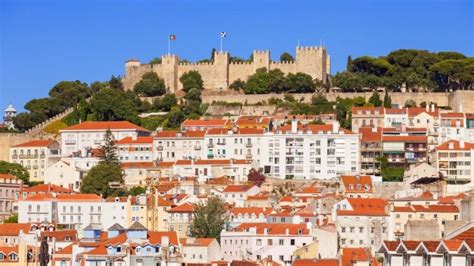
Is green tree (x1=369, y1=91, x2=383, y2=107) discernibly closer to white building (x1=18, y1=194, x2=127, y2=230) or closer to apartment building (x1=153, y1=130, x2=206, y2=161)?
apartment building (x1=153, y1=130, x2=206, y2=161)

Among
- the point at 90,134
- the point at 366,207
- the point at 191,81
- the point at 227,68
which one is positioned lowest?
the point at 366,207

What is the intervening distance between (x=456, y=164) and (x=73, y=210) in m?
17.3

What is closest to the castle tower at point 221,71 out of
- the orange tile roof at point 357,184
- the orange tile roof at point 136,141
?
the orange tile roof at point 136,141

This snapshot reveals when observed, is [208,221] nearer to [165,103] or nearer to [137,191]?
[137,191]

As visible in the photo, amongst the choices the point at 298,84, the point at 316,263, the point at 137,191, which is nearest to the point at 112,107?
the point at 298,84

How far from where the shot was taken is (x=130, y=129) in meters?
65.6

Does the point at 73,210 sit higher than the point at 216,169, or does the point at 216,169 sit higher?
the point at 216,169

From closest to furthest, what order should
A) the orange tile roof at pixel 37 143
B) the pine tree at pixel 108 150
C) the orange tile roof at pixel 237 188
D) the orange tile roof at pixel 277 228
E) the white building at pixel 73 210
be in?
the orange tile roof at pixel 277 228, the white building at pixel 73 210, the orange tile roof at pixel 237 188, the pine tree at pixel 108 150, the orange tile roof at pixel 37 143

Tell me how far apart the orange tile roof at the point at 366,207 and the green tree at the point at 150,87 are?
28228 mm

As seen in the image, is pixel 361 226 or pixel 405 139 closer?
pixel 361 226

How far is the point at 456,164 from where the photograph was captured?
56312 millimetres

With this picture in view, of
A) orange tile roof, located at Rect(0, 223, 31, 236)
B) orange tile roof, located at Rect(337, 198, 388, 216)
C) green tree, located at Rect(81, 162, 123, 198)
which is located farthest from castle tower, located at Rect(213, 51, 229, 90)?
orange tile roof, located at Rect(0, 223, 31, 236)

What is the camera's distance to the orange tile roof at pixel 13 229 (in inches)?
1806

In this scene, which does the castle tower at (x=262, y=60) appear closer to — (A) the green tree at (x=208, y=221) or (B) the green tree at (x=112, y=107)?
(B) the green tree at (x=112, y=107)
